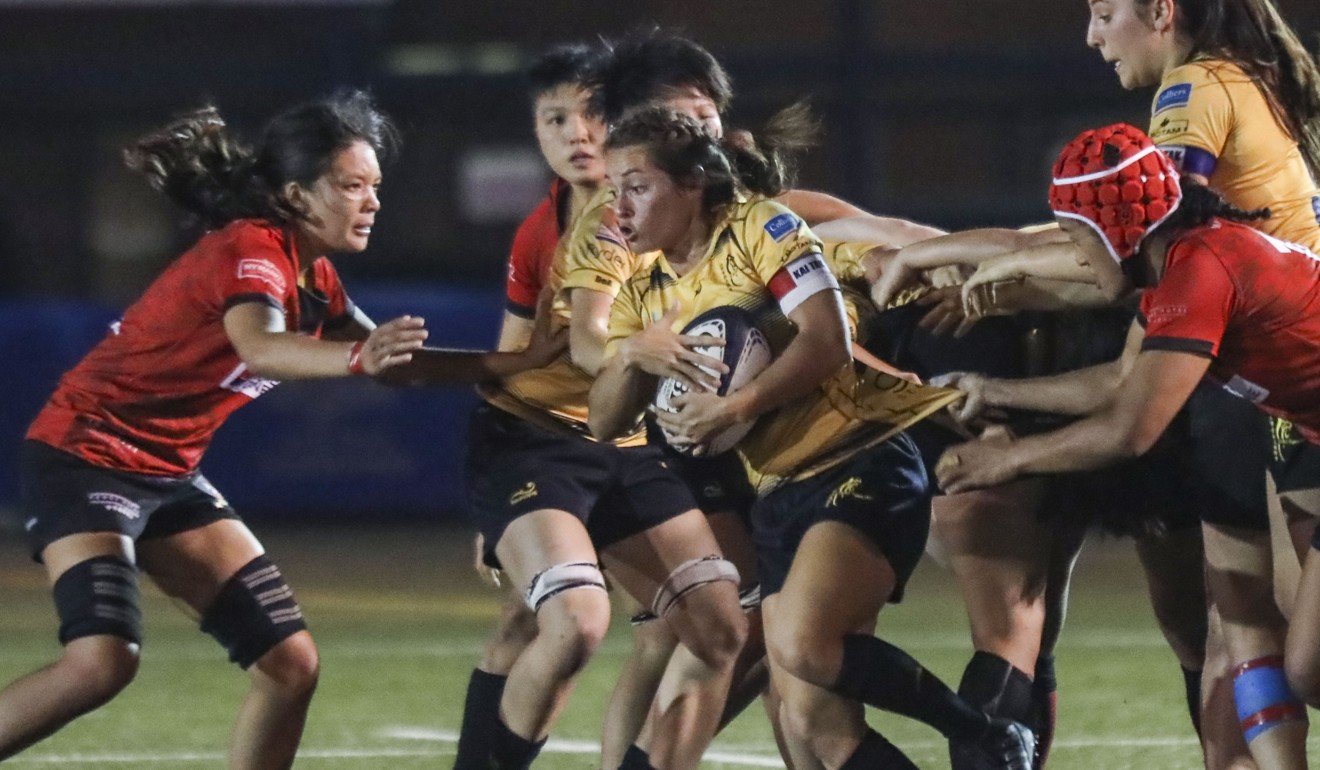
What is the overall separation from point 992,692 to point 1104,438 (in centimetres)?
81

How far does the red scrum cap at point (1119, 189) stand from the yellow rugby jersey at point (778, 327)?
57cm

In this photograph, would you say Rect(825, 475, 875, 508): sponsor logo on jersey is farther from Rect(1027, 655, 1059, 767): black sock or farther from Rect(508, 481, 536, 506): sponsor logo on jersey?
Rect(1027, 655, 1059, 767): black sock

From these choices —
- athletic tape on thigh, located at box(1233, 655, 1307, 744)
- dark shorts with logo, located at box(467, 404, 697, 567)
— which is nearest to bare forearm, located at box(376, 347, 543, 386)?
dark shorts with logo, located at box(467, 404, 697, 567)

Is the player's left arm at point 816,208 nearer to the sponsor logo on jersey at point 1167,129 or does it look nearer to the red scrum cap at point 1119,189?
the sponsor logo on jersey at point 1167,129

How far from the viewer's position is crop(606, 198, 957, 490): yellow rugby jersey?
4.58 metres

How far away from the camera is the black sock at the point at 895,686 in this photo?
452 cm

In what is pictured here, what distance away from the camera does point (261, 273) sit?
5008 millimetres

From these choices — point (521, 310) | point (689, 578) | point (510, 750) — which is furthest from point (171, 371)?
point (689, 578)

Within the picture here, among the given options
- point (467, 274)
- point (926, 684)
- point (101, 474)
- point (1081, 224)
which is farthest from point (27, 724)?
point (467, 274)

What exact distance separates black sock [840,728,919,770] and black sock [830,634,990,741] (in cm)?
8

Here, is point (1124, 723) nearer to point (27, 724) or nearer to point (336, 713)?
point (336, 713)

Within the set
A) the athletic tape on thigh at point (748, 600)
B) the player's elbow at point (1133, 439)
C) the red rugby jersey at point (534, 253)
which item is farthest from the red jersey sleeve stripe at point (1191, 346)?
the red rugby jersey at point (534, 253)

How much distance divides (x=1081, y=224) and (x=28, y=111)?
17579 millimetres

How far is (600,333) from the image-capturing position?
4973 mm
